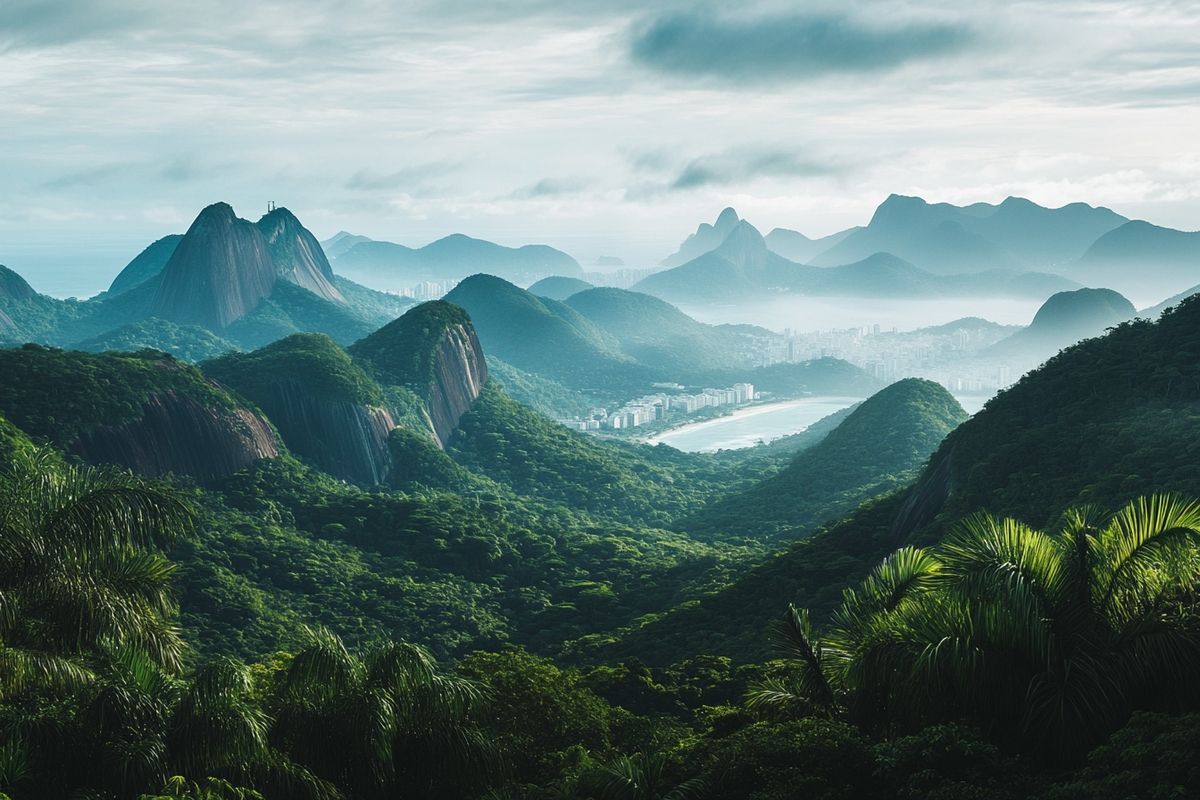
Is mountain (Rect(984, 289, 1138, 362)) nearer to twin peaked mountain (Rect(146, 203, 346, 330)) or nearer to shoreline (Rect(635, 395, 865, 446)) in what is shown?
shoreline (Rect(635, 395, 865, 446))

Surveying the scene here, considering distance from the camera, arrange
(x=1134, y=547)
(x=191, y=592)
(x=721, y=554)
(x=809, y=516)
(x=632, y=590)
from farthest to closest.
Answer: (x=809, y=516)
(x=721, y=554)
(x=632, y=590)
(x=191, y=592)
(x=1134, y=547)

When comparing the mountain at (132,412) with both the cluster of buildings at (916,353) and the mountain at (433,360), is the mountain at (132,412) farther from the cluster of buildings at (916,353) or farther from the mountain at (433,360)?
the cluster of buildings at (916,353)

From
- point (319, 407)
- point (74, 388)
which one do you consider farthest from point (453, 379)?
point (74, 388)

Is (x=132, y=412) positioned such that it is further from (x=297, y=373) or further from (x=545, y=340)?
(x=545, y=340)

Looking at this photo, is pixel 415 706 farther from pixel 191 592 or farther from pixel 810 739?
pixel 191 592

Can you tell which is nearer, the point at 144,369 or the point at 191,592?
the point at 191,592

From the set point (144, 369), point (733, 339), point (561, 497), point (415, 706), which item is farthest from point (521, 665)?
point (733, 339)
